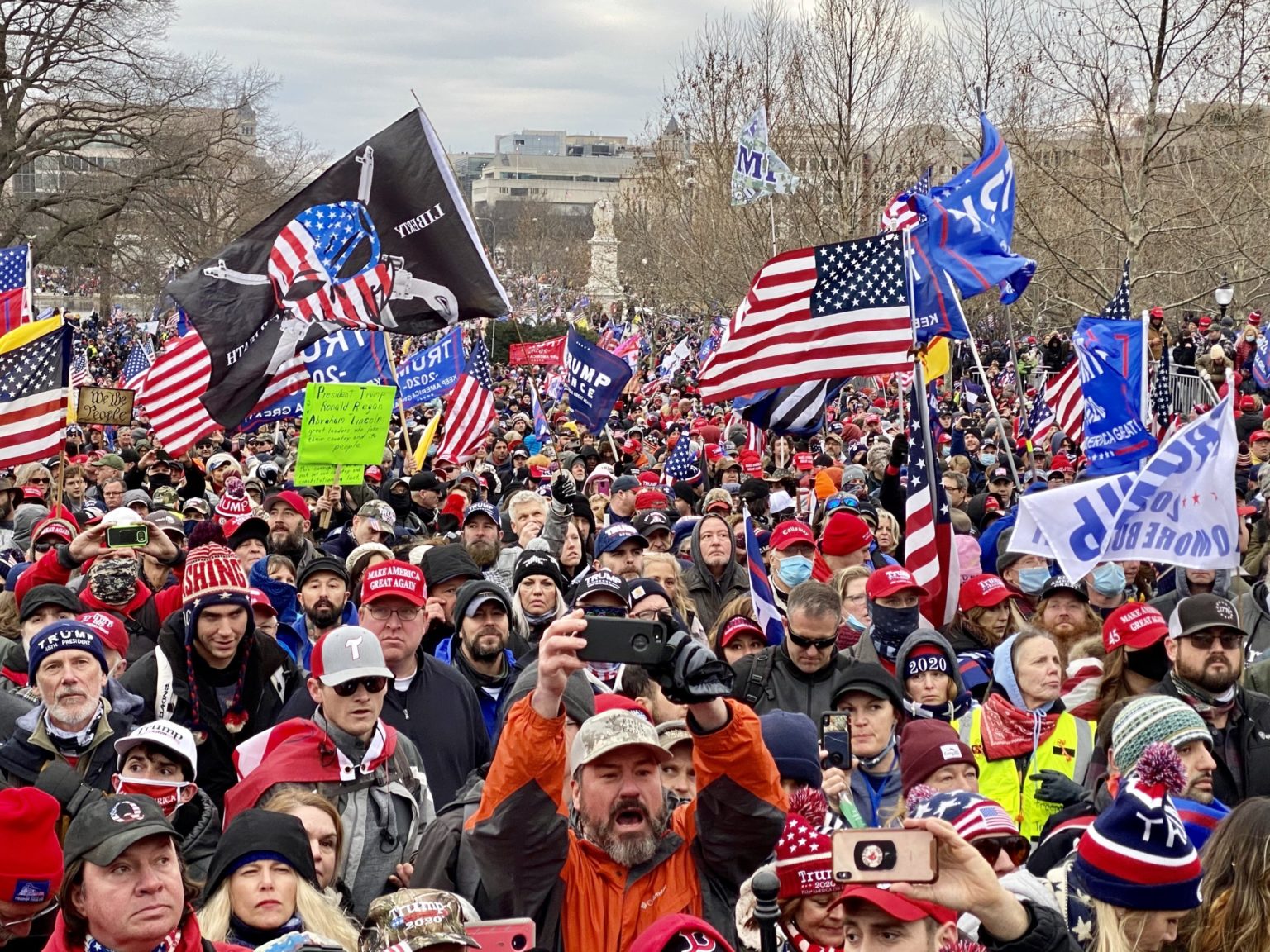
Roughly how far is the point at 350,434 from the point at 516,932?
8.69 m

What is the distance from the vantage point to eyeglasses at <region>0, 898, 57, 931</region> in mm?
4648

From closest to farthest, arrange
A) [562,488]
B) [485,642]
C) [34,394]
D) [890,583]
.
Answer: [485,642], [890,583], [34,394], [562,488]

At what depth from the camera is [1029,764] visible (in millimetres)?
6520

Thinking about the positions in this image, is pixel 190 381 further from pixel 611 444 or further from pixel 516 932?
pixel 516 932

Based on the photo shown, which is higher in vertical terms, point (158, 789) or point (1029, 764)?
point (158, 789)

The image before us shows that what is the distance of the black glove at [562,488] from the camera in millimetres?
12156

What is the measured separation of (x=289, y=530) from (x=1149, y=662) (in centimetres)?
621

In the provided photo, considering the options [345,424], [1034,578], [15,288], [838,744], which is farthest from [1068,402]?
[838,744]

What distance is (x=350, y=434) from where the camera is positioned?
12359mm

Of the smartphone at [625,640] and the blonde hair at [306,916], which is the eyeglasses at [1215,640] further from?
the blonde hair at [306,916]

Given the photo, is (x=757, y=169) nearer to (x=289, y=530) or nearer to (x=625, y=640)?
(x=289, y=530)

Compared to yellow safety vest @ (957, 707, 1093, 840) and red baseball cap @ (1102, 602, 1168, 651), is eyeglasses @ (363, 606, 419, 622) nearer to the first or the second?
yellow safety vest @ (957, 707, 1093, 840)

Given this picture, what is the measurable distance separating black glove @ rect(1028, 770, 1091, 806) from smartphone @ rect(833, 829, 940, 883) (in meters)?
2.34

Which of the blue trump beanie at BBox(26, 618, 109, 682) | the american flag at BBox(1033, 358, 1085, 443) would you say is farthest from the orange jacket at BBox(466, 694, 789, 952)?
the american flag at BBox(1033, 358, 1085, 443)
